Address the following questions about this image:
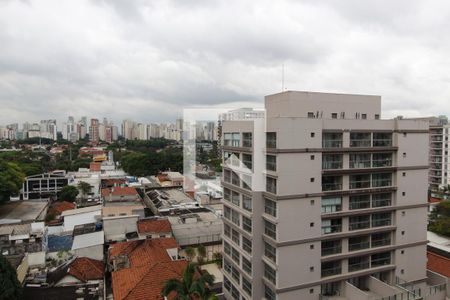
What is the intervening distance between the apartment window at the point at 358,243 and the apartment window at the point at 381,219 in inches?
22.6

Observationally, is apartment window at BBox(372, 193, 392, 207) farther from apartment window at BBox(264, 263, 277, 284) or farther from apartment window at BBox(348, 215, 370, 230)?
apartment window at BBox(264, 263, 277, 284)

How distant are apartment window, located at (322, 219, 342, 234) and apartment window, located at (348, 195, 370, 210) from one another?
642mm

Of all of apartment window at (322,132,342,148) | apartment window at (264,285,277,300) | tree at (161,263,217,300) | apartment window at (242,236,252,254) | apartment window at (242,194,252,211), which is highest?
apartment window at (322,132,342,148)

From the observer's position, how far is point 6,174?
26.7 meters

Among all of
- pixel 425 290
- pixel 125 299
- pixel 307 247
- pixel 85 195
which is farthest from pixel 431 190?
pixel 85 195

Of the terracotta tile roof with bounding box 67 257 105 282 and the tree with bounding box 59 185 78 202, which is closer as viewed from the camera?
the terracotta tile roof with bounding box 67 257 105 282

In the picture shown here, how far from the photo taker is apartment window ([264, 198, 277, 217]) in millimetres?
9670

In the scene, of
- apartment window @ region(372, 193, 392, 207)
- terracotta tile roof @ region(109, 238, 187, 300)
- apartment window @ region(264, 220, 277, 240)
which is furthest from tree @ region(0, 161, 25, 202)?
apartment window @ region(372, 193, 392, 207)

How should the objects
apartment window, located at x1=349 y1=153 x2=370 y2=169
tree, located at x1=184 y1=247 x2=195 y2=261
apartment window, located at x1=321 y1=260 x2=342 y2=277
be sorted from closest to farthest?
apartment window, located at x1=321 y1=260 x2=342 y2=277 < apartment window, located at x1=349 y1=153 x2=370 y2=169 < tree, located at x1=184 y1=247 x2=195 y2=261

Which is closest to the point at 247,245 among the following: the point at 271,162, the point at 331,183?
the point at 271,162

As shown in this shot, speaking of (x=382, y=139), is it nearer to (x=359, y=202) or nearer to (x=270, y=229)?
(x=359, y=202)

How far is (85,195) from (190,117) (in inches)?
948

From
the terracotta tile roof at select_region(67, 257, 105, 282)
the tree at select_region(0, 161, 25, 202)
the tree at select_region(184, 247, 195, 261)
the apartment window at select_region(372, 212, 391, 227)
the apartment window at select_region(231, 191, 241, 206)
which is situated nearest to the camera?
the apartment window at select_region(372, 212, 391, 227)

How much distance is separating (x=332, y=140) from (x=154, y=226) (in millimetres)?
11582
